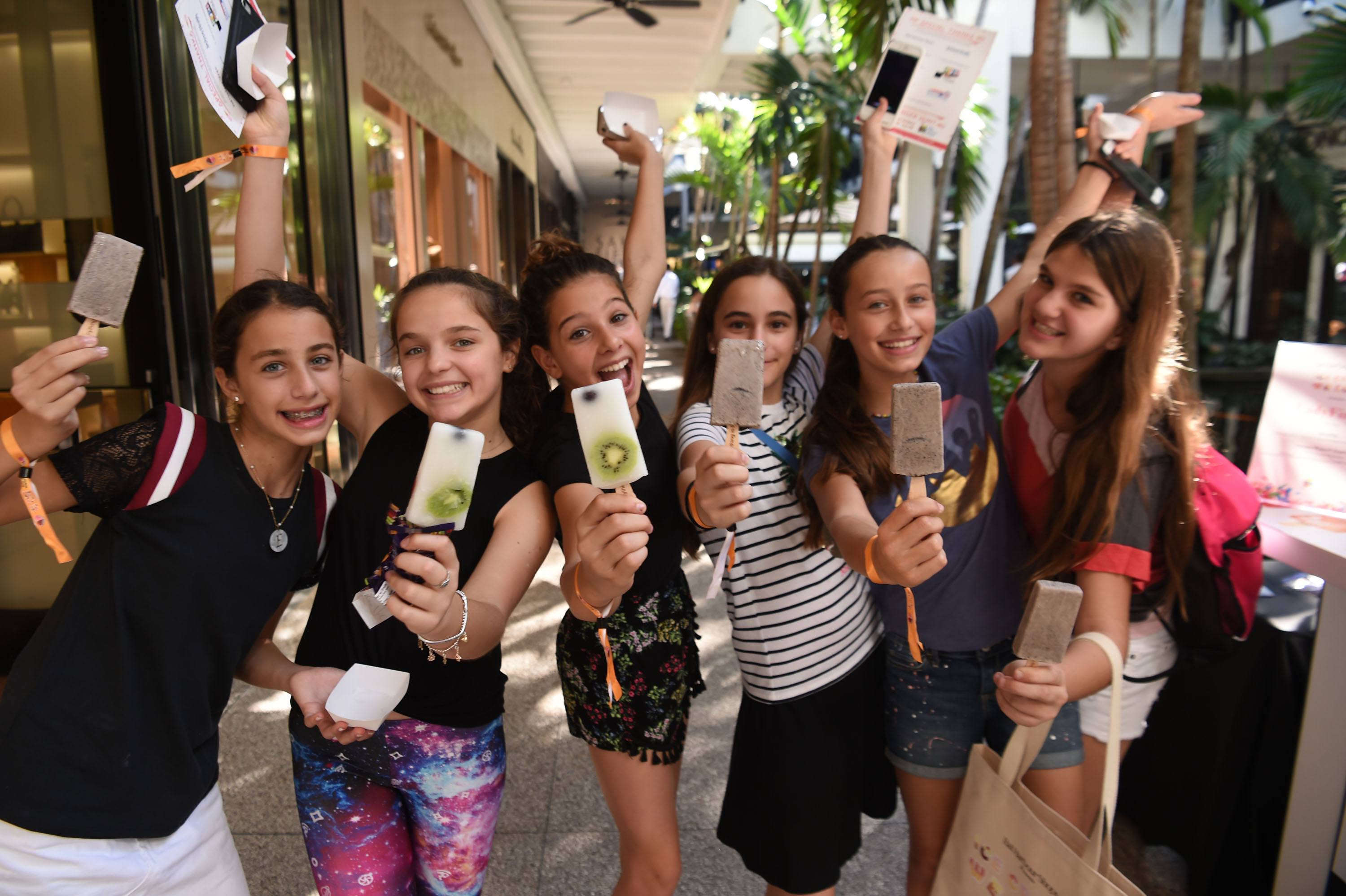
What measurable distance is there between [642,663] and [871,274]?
1041 millimetres

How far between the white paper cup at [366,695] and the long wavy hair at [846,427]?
918mm

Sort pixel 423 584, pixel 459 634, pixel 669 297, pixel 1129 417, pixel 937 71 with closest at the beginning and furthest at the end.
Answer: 1. pixel 423 584
2. pixel 459 634
3. pixel 1129 417
4. pixel 937 71
5. pixel 669 297

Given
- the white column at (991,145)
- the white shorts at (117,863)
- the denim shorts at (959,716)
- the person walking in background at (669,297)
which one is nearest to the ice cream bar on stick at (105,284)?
the white shorts at (117,863)

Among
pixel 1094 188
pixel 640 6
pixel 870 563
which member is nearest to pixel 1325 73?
pixel 1094 188

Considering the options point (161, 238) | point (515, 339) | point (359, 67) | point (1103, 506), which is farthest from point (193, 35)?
point (359, 67)

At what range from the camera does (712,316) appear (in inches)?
85.3

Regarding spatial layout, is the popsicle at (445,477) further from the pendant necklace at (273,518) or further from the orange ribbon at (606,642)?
the pendant necklace at (273,518)

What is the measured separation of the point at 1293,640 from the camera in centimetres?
220

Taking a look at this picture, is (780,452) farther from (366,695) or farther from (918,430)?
(366,695)

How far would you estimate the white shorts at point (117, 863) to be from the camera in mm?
1331

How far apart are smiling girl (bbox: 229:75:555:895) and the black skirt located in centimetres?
61

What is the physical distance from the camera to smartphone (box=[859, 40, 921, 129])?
256cm

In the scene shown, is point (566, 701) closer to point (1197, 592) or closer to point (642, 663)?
point (642, 663)

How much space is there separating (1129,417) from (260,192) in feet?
6.37
